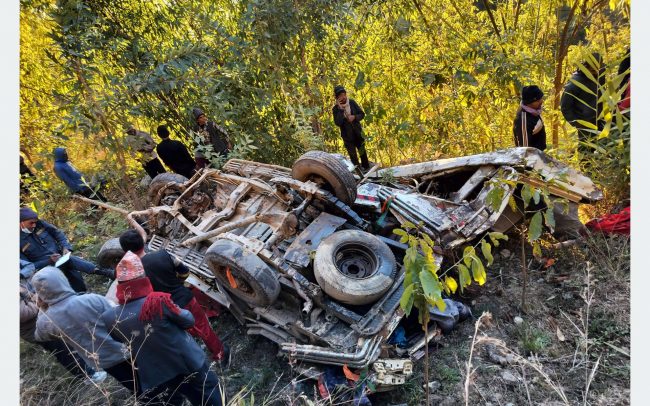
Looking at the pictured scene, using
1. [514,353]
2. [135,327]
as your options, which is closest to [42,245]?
[135,327]

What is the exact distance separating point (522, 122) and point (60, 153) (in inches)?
261

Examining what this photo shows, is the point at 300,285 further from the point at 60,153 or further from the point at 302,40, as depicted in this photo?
the point at 60,153

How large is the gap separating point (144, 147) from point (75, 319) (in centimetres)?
336

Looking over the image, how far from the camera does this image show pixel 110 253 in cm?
467

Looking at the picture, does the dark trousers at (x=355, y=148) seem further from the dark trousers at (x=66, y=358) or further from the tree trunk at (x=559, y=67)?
the dark trousers at (x=66, y=358)

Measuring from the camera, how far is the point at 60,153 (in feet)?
18.9

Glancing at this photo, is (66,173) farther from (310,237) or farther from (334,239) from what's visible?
(334,239)

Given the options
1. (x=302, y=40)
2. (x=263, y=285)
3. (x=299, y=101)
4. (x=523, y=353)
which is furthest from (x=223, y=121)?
(x=523, y=353)

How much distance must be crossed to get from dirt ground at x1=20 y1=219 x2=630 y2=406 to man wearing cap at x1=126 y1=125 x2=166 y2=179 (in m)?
2.69

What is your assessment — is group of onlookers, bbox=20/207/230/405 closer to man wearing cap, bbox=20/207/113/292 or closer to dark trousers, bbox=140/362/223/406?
dark trousers, bbox=140/362/223/406

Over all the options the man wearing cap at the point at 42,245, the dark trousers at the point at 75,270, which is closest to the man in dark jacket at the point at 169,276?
the man wearing cap at the point at 42,245

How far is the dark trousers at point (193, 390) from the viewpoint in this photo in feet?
8.88

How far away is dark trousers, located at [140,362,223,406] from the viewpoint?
8.88 feet

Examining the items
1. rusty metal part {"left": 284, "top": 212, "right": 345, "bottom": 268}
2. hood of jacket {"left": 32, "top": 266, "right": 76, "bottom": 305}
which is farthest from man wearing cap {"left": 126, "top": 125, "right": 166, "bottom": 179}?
rusty metal part {"left": 284, "top": 212, "right": 345, "bottom": 268}
